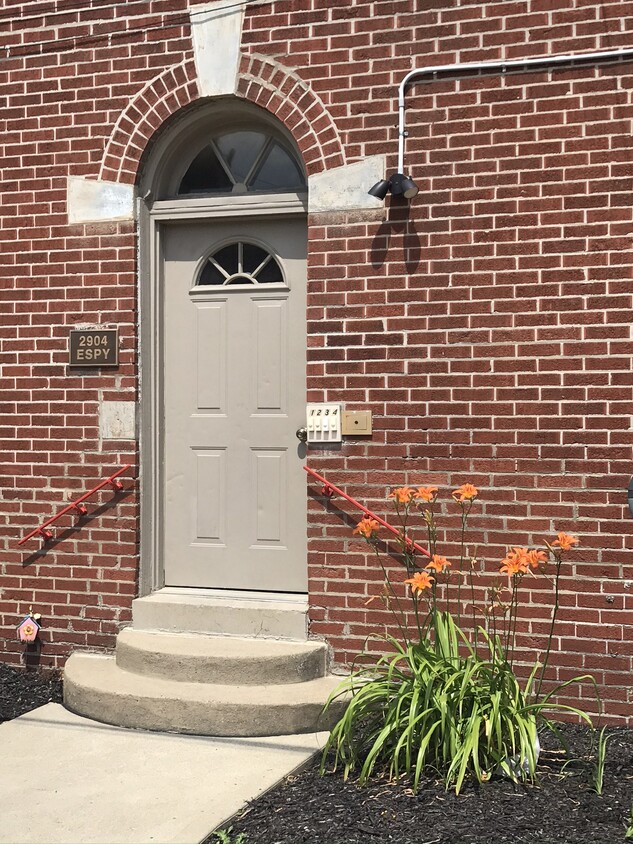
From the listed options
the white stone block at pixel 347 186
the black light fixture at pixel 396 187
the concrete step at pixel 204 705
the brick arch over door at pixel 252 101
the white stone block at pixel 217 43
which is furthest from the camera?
the white stone block at pixel 217 43

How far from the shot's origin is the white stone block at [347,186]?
18.2 ft

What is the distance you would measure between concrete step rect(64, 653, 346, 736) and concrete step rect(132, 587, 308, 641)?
1.28ft

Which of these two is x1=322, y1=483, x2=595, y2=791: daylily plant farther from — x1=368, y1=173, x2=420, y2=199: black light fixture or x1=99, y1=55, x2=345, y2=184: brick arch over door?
x1=99, y1=55, x2=345, y2=184: brick arch over door

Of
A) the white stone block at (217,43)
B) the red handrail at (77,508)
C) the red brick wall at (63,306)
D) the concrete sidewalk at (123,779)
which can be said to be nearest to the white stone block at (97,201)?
the red brick wall at (63,306)

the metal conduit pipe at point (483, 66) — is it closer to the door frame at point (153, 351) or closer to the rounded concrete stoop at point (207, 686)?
the door frame at point (153, 351)

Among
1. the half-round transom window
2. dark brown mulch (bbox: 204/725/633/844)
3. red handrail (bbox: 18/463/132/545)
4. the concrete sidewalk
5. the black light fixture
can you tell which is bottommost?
the concrete sidewalk

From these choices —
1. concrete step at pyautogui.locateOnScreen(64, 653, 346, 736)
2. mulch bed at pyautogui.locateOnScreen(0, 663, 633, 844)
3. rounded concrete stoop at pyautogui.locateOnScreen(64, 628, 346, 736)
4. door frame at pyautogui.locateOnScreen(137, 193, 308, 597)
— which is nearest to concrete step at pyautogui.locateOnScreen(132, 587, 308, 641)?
rounded concrete stoop at pyautogui.locateOnScreen(64, 628, 346, 736)

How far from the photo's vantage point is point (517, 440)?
5309 mm

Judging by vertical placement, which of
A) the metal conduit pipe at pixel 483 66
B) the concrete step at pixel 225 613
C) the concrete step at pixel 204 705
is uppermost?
the metal conduit pipe at pixel 483 66

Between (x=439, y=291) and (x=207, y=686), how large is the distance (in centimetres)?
261

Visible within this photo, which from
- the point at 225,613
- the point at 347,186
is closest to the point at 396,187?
the point at 347,186

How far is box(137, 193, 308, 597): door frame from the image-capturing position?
606cm

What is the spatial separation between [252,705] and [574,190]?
3.31m

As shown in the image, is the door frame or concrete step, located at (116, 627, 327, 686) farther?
the door frame
